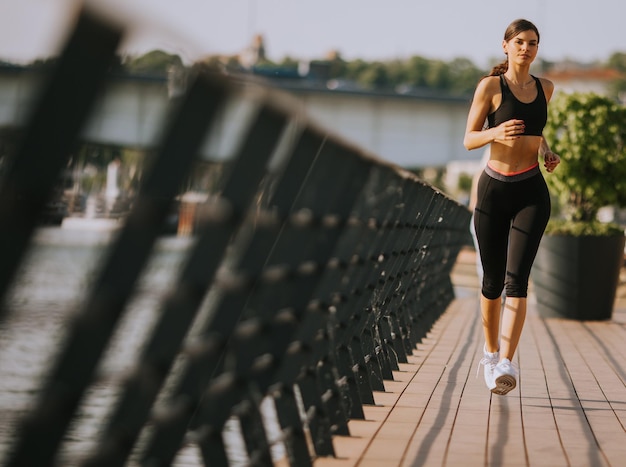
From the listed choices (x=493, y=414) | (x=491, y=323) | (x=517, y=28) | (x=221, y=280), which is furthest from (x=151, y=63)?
(x=491, y=323)

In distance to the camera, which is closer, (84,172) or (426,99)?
(84,172)

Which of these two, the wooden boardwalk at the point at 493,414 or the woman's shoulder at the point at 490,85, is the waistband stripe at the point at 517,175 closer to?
the woman's shoulder at the point at 490,85

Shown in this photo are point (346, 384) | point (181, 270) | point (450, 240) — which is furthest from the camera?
point (450, 240)

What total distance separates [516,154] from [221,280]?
4.00 meters

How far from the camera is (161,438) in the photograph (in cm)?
293

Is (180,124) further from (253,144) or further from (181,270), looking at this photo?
(253,144)

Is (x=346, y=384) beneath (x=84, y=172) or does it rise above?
beneath

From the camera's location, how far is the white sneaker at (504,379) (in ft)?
→ 21.7

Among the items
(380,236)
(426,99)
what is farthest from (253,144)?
(426,99)

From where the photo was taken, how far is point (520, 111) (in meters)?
6.83

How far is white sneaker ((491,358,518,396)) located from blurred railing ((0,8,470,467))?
837 mm

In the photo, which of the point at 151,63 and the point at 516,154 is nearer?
the point at 151,63

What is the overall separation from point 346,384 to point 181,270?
295 cm

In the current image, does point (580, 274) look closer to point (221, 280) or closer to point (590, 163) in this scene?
point (590, 163)
